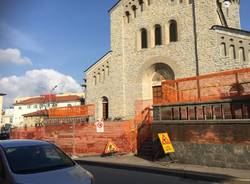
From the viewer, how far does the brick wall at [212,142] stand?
513 inches

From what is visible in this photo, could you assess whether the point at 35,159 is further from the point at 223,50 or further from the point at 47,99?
the point at 47,99

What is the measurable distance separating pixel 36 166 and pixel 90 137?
14.3 meters

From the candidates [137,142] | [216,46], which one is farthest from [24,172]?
[216,46]

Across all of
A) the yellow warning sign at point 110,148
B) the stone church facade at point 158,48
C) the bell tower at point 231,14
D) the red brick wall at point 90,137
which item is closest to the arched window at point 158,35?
the stone church facade at point 158,48

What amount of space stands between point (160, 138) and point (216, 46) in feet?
38.4

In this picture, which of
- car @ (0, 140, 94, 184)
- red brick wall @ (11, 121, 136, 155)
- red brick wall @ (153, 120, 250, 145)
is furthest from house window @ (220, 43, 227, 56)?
car @ (0, 140, 94, 184)

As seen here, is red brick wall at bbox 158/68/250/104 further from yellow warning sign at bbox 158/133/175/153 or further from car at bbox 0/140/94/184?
car at bbox 0/140/94/184

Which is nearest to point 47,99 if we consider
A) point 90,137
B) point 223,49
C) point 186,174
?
point 90,137

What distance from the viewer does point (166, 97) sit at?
56.6 ft

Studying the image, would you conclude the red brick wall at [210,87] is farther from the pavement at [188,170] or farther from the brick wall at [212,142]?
the pavement at [188,170]

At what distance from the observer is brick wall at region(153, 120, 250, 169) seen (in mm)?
13023

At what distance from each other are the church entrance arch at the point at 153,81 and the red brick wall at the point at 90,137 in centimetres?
817

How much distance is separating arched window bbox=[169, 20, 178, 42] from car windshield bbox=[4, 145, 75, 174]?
20.9 metres

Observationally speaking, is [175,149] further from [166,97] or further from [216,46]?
[216,46]
